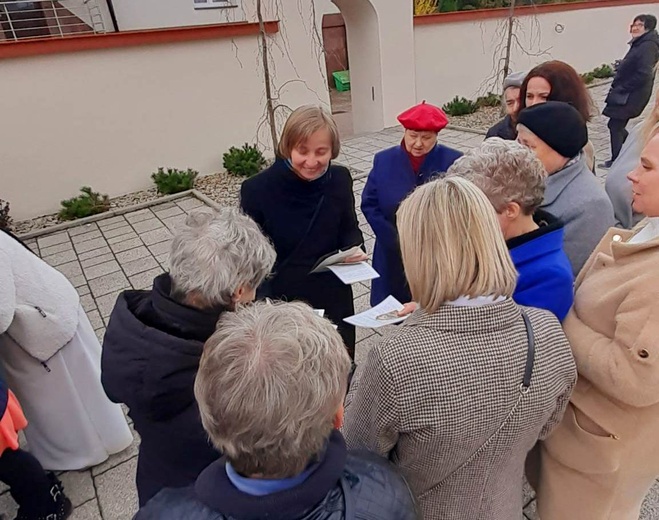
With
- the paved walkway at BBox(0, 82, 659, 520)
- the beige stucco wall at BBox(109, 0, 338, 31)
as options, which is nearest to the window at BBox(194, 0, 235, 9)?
the beige stucco wall at BBox(109, 0, 338, 31)

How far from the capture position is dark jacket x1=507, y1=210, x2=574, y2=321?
54.7 inches

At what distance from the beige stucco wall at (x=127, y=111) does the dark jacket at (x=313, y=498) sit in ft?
21.4

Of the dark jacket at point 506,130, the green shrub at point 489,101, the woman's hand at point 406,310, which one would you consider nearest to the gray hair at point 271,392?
the woman's hand at point 406,310

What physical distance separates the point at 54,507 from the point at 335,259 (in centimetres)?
172

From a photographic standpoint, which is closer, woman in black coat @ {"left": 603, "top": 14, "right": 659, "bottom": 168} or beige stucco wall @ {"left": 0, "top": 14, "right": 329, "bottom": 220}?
woman in black coat @ {"left": 603, "top": 14, "right": 659, "bottom": 168}

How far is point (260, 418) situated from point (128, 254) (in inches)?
179

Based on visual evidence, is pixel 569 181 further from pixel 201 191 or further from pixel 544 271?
pixel 201 191

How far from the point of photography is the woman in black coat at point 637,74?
5.52 m

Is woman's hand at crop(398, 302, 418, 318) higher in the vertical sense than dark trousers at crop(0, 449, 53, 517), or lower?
higher

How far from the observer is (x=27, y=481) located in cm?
194

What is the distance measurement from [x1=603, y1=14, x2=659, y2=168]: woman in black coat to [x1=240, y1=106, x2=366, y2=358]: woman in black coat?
503 cm

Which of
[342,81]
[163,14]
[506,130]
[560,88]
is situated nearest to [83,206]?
[163,14]

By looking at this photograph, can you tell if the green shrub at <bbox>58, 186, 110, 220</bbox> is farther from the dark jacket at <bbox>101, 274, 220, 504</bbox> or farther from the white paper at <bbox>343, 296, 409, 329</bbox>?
the dark jacket at <bbox>101, 274, 220, 504</bbox>

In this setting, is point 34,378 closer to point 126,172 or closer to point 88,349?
point 88,349
